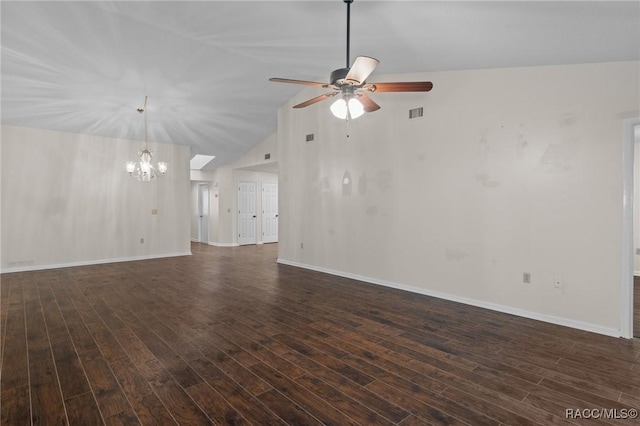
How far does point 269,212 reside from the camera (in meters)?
11.2

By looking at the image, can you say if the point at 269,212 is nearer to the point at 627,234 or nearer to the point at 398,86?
the point at 398,86

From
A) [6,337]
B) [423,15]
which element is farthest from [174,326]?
[423,15]

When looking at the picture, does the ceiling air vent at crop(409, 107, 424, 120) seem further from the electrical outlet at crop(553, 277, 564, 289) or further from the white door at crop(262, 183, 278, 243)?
the white door at crop(262, 183, 278, 243)

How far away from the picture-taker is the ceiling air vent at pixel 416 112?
475cm

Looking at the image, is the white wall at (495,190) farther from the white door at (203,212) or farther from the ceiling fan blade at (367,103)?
the white door at (203,212)

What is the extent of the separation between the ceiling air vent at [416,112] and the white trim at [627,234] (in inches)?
88.7

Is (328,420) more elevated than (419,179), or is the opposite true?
(419,179)

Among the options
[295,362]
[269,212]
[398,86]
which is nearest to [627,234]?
[398,86]

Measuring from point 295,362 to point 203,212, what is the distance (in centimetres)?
966

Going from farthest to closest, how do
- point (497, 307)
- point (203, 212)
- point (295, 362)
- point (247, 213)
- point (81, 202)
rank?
point (203, 212) < point (247, 213) < point (81, 202) < point (497, 307) < point (295, 362)

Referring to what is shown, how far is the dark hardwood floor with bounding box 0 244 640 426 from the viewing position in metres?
2.04

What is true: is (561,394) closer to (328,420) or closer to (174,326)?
(328,420)

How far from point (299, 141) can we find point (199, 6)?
376 cm

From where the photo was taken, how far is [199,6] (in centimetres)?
315
